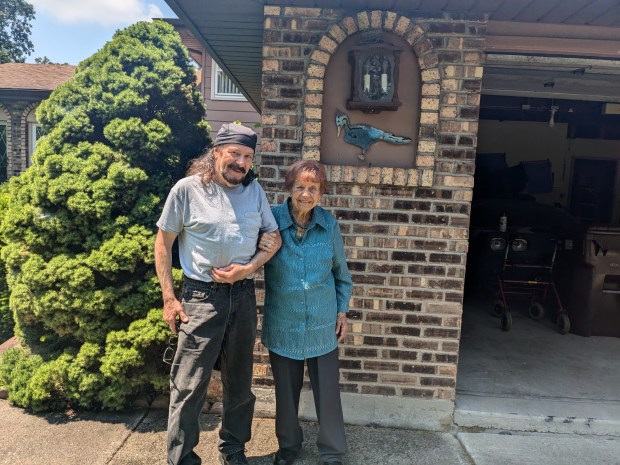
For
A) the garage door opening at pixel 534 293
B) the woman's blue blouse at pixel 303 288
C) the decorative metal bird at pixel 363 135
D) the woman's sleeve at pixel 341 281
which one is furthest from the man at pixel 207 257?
the garage door opening at pixel 534 293

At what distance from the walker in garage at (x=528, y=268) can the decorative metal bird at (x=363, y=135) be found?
301 centimetres

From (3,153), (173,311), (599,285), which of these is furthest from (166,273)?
(3,153)

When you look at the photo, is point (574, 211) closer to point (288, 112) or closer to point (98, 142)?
point (288, 112)

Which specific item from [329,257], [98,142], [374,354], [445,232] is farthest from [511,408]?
[98,142]

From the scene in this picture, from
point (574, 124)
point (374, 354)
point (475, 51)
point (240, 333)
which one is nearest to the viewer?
point (240, 333)

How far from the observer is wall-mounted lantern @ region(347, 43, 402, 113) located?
10.3ft

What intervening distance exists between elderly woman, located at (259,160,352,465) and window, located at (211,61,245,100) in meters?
8.64

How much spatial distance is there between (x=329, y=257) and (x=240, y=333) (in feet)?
2.12

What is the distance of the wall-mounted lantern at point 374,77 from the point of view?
10.3 feet

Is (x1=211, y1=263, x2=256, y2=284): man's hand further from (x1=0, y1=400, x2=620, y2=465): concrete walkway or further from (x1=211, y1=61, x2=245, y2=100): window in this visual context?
(x1=211, y1=61, x2=245, y2=100): window

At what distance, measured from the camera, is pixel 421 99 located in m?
3.19

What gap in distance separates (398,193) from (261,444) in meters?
1.85

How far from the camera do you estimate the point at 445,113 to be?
3205mm

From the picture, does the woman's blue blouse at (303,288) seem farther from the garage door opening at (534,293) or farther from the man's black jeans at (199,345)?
the garage door opening at (534,293)
